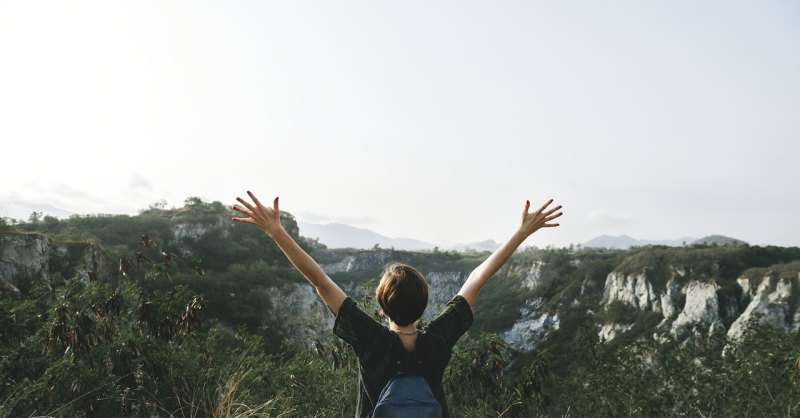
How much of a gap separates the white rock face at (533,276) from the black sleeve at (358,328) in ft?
355

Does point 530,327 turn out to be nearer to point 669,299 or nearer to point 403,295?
point 669,299

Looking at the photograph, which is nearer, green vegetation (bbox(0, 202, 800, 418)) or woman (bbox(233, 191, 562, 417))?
woman (bbox(233, 191, 562, 417))

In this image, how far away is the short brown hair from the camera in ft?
6.51

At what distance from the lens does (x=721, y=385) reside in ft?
41.5

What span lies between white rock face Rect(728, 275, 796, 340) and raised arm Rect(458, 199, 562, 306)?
5857 cm

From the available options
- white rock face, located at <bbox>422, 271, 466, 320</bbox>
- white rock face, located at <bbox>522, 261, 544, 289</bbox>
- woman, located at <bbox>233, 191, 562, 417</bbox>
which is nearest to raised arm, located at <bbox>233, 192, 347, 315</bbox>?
woman, located at <bbox>233, 191, 562, 417</bbox>

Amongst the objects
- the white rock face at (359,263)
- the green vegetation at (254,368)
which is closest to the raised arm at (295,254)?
the green vegetation at (254,368)

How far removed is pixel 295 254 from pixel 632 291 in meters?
85.6

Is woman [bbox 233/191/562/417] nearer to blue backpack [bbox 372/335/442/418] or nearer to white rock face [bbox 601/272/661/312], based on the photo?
blue backpack [bbox 372/335/442/418]

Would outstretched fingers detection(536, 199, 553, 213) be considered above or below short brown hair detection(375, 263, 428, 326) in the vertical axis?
above

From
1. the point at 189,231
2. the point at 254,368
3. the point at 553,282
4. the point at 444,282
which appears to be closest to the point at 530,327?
the point at 553,282

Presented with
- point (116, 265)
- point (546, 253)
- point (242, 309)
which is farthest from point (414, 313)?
point (546, 253)

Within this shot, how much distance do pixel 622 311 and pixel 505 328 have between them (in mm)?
22501

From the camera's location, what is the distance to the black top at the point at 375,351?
1982 mm
